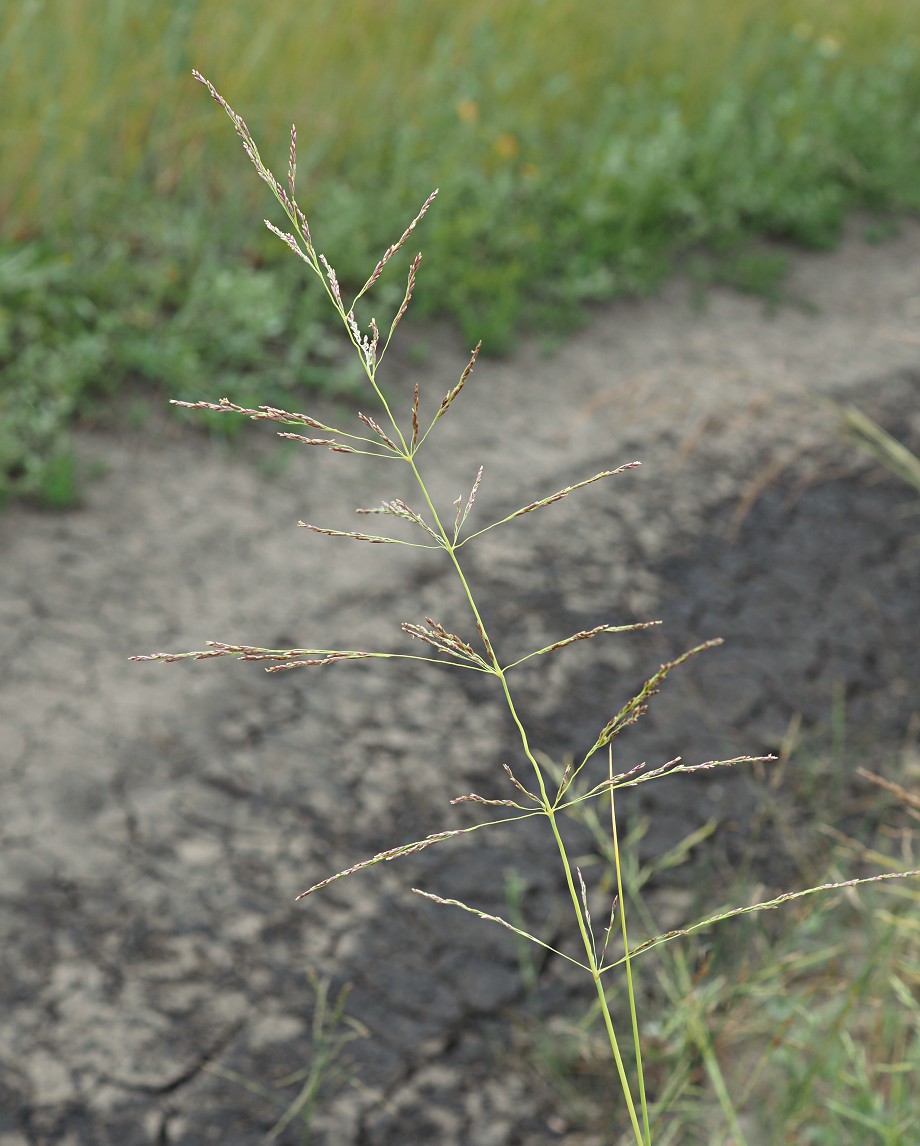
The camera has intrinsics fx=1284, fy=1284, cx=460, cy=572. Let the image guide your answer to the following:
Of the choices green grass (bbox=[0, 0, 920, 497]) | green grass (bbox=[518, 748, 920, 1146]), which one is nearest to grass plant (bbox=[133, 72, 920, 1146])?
green grass (bbox=[518, 748, 920, 1146])

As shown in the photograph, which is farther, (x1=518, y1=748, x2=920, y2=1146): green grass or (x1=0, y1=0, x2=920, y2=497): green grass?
(x1=0, y1=0, x2=920, y2=497): green grass

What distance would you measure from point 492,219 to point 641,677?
220cm

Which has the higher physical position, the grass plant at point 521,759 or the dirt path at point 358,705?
the grass plant at point 521,759

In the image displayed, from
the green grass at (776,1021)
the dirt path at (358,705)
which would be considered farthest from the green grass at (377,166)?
the green grass at (776,1021)

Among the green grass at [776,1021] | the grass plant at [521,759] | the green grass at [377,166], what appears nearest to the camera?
the grass plant at [521,759]

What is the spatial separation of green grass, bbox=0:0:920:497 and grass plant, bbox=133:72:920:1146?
0.51 m

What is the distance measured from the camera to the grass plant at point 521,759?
86 centimetres

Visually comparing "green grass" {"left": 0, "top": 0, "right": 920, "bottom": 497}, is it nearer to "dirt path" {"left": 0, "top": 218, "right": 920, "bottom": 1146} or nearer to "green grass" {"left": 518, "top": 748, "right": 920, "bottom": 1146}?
"dirt path" {"left": 0, "top": 218, "right": 920, "bottom": 1146}

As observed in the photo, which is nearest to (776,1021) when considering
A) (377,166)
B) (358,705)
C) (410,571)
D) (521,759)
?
(521,759)

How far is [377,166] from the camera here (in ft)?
16.2

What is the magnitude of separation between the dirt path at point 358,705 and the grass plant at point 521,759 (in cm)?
10

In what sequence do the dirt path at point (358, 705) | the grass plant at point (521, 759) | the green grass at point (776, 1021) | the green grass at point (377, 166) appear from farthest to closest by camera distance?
1. the green grass at point (377, 166)
2. the dirt path at point (358, 705)
3. the green grass at point (776, 1021)
4. the grass plant at point (521, 759)

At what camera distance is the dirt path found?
2240 mm

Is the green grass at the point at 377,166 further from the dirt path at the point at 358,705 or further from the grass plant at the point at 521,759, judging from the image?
the grass plant at the point at 521,759
